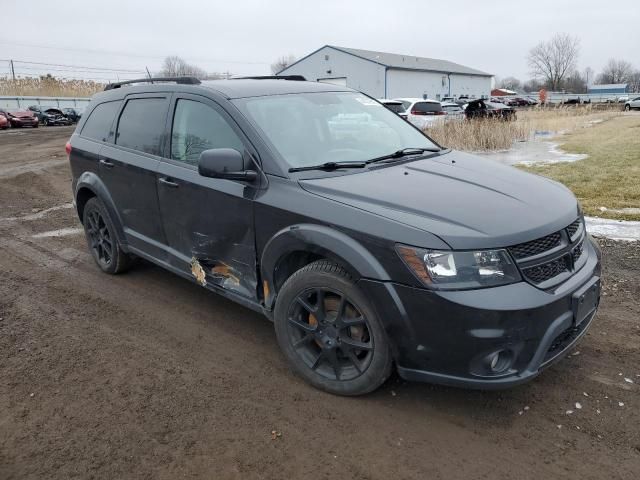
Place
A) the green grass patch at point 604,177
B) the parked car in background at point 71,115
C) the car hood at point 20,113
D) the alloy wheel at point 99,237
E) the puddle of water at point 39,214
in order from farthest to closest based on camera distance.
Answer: the parked car in background at point 71,115 → the car hood at point 20,113 → the puddle of water at point 39,214 → the green grass patch at point 604,177 → the alloy wheel at point 99,237

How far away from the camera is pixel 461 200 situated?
3.01 meters

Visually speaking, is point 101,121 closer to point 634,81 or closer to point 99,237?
point 99,237

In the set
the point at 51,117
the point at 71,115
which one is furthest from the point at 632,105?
the point at 51,117

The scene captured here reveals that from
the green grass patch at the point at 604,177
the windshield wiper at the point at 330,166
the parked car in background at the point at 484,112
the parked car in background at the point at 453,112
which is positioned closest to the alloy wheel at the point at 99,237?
the windshield wiper at the point at 330,166

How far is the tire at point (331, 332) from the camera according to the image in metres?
2.94

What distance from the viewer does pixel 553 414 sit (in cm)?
299

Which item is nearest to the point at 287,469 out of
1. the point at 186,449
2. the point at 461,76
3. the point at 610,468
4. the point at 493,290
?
the point at 186,449

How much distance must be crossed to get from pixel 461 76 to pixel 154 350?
228 ft

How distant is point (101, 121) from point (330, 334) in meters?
3.50

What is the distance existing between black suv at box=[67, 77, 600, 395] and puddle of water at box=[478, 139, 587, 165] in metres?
9.47

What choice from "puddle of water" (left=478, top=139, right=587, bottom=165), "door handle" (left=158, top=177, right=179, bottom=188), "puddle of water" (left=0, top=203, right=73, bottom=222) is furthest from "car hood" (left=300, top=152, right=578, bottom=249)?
"puddle of water" (left=478, top=139, right=587, bottom=165)

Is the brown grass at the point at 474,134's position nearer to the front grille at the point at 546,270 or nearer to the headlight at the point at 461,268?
the front grille at the point at 546,270

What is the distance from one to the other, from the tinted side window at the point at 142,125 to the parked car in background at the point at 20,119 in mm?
34396

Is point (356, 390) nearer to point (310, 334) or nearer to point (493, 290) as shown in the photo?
point (310, 334)
